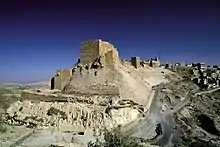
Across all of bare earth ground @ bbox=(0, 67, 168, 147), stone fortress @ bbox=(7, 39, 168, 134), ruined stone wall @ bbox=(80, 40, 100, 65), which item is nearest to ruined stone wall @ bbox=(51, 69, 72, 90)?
stone fortress @ bbox=(7, 39, 168, 134)

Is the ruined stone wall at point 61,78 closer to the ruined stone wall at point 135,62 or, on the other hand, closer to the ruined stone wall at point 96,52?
the ruined stone wall at point 96,52

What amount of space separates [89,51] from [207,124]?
1488 cm

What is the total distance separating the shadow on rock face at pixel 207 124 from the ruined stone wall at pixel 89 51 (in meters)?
13.3

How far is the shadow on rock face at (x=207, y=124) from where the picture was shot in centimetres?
2776

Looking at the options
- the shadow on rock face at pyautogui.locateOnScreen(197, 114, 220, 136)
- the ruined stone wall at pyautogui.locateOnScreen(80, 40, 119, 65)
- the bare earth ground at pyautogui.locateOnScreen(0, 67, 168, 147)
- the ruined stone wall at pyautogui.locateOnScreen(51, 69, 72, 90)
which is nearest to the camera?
the bare earth ground at pyautogui.locateOnScreen(0, 67, 168, 147)

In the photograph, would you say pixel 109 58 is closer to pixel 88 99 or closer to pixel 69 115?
pixel 88 99

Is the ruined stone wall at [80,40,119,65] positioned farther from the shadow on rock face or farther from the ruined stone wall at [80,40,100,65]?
the shadow on rock face

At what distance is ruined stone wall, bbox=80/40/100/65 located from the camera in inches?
1220

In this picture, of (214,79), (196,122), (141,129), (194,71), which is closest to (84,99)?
(141,129)

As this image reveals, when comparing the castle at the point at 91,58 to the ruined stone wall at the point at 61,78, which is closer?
the castle at the point at 91,58

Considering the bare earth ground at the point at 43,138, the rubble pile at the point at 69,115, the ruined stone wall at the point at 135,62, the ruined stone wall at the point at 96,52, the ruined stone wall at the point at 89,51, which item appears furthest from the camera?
the ruined stone wall at the point at 135,62

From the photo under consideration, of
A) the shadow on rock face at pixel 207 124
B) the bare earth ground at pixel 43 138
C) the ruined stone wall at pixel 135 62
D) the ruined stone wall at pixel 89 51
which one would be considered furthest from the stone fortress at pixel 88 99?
the ruined stone wall at pixel 135 62

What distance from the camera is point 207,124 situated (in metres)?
29.6

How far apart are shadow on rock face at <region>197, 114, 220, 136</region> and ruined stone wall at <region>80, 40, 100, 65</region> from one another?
1330cm
